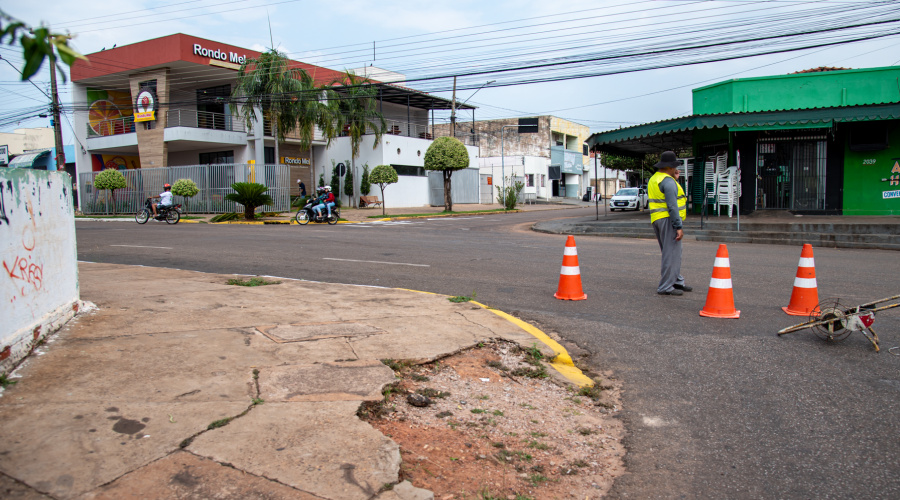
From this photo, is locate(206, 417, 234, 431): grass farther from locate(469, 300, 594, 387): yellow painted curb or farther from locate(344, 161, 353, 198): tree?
locate(344, 161, 353, 198): tree

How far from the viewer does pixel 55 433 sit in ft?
9.63

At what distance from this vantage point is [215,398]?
11.6ft

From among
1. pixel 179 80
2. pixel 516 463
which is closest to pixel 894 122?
pixel 516 463

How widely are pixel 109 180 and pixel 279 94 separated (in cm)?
1042

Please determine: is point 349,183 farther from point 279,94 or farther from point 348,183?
point 279,94

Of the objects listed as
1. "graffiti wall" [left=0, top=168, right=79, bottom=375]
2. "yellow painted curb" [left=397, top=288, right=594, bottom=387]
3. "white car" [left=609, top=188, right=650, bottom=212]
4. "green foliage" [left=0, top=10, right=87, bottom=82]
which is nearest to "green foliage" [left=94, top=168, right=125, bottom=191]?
"white car" [left=609, top=188, right=650, bottom=212]

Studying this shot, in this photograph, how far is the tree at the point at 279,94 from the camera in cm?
2830

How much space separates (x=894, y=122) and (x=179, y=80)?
1325 inches

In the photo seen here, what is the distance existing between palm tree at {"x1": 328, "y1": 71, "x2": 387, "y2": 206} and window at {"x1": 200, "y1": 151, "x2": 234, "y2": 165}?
732 centimetres

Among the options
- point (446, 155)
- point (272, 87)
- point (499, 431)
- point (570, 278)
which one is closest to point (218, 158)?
point (272, 87)

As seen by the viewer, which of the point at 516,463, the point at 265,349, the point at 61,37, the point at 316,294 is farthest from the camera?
the point at 316,294

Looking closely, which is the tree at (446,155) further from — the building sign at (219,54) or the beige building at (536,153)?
the beige building at (536,153)

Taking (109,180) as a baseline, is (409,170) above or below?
above

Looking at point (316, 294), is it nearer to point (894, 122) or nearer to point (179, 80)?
point (894, 122)
